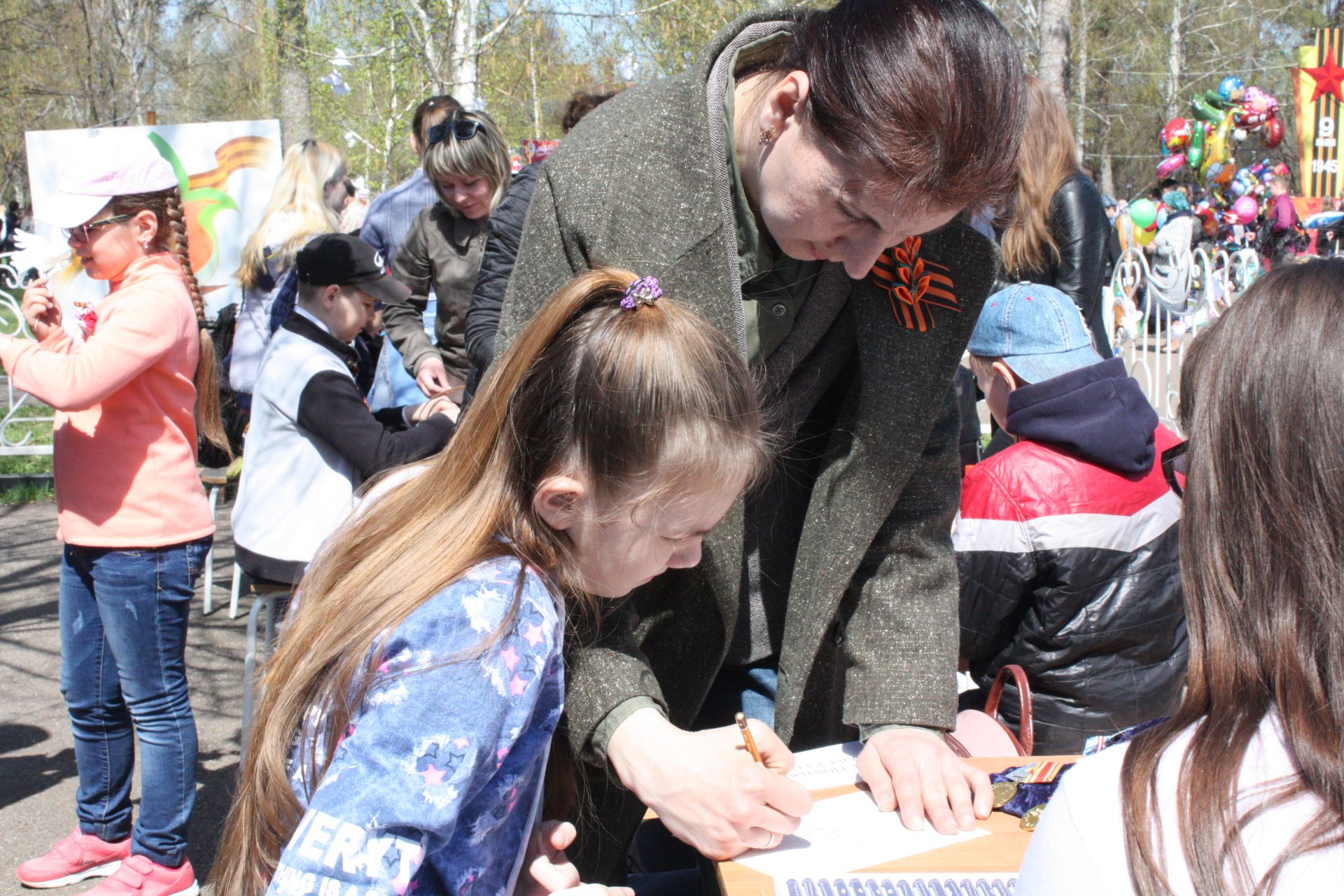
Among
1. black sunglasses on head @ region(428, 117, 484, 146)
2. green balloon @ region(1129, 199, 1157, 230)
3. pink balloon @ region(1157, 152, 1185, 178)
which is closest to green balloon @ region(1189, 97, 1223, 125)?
pink balloon @ region(1157, 152, 1185, 178)

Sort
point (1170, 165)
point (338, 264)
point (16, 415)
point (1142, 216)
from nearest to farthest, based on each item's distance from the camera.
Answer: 1. point (338, 264)
2. point (16, 415)
3. point (1142, 216)
4. point (1170, 165)

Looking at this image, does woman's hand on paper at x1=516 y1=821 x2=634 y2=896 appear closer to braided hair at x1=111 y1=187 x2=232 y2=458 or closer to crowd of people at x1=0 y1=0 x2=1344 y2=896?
crowd of people at x1=0 y1=0 x2=1344 y2=896

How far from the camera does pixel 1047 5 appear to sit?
923cm

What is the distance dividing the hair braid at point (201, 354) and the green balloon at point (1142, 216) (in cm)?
1475

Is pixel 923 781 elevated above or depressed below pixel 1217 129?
below

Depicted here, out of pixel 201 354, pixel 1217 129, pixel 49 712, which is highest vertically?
pixel 1217 129

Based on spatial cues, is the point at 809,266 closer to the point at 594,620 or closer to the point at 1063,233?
the point at 594,620

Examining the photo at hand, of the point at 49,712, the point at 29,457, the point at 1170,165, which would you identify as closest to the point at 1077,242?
the point at 49,712

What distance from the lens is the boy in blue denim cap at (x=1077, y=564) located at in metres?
2.35

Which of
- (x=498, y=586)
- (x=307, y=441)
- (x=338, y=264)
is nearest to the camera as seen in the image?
(x=498, y=586)

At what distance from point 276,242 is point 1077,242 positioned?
3030mm

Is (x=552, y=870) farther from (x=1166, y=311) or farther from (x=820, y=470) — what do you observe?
(x=1166, y=311)

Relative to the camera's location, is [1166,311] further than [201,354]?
Yes

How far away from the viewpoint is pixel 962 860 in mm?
1343
